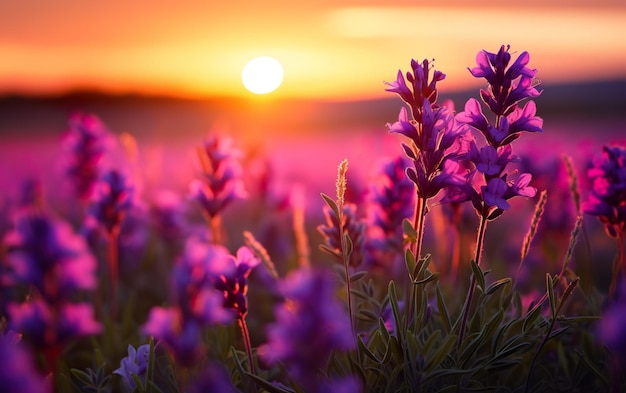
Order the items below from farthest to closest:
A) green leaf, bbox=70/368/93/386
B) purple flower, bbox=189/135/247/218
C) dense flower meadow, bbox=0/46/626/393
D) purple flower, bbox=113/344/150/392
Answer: purple flower, bbox=189/135/247/218 < green leaf, bbox=70/368/93/386 < purple flower, bbox=113/344/150/392 < dense flower meadow, bbox=0/46/626/393

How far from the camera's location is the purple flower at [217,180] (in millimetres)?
3613

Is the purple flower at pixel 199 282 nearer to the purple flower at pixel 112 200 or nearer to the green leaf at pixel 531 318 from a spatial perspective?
the green leaf at pixel 531 318

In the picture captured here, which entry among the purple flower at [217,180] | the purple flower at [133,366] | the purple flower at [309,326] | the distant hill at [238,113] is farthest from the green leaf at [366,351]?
the distant hill at [238,113]

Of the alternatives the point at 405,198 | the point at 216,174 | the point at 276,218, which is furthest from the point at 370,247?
the point at 276,218

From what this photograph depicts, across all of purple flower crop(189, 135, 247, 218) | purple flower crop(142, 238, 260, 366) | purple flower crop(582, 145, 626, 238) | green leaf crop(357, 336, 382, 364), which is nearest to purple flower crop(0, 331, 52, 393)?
purple flower crop(142, 238, 260, 366)

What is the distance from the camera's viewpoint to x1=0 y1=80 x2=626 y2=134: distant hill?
3079cm

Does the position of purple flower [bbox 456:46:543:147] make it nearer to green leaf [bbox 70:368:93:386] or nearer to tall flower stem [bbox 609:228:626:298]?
tall flower stem [bbox 609:228:626:298]

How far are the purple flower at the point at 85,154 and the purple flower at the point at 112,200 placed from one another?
0.88 m

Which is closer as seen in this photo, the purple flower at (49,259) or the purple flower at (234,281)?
the purple flower at (49,259)

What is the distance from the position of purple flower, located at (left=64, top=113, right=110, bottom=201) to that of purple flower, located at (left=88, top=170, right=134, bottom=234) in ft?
2.90

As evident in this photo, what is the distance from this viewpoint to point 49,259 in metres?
2.14

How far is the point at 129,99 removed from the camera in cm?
5116

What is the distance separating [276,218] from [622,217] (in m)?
3.54

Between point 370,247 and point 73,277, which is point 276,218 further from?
point 73,277
